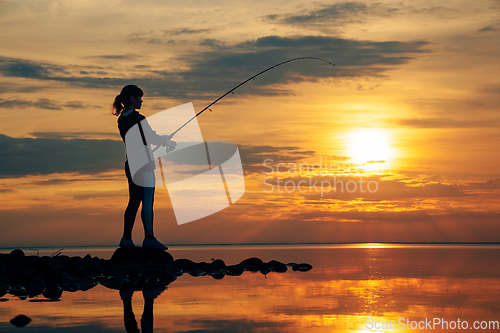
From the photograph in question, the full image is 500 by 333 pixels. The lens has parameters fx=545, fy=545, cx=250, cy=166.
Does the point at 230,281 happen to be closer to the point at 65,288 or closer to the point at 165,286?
the point at 165,286

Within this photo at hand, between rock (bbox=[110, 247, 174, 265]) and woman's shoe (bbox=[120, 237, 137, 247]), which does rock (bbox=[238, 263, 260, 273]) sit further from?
woman's shoe (bbox=[120, 237, 137, 247])

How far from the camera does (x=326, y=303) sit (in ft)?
29.4

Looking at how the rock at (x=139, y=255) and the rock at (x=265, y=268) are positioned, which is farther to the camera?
the rock at (x=265, y=268)

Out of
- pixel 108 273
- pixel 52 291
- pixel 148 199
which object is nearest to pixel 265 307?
pixel 52 291

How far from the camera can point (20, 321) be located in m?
6.52

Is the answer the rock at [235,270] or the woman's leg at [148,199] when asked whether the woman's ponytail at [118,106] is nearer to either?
the woman's leg at [148,199]

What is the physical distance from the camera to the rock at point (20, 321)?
6344mm

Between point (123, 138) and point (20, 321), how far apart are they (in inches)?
261

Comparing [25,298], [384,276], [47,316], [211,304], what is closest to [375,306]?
[211,304]

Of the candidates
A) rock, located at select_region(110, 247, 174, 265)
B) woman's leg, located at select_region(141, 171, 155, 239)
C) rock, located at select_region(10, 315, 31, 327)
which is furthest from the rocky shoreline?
rock, located at select_region(10, 315, 31, 327)

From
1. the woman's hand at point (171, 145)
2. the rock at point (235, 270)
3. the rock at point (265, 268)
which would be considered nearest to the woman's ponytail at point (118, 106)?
the woman's hand at point (171, 145)

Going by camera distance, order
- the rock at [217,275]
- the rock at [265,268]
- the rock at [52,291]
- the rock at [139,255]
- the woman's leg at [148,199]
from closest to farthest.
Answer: the rock at [52,291] → the woman's leg at [148,199] → the rock at [217,275] → the rock at [139,255] → the rock at [265,268]

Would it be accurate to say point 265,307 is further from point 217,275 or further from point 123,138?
point 123,138

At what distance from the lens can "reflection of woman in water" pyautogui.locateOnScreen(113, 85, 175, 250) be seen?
12492 millimetres
